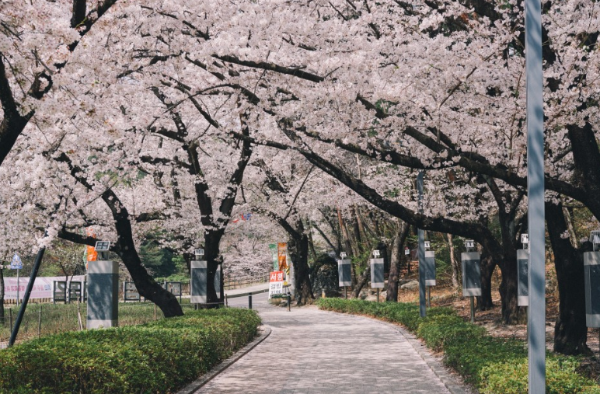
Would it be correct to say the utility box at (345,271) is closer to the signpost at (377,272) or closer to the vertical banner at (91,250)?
the signpost at (377,272)

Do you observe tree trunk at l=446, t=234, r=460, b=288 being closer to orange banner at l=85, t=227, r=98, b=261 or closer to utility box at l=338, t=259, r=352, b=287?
utility box at l=338, t=259, r=352, b=287

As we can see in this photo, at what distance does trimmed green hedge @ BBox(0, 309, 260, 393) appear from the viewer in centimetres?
723

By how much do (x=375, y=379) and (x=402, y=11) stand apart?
724cm

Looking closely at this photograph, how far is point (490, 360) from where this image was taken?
983 cm

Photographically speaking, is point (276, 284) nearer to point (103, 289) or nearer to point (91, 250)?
point (91, 250)

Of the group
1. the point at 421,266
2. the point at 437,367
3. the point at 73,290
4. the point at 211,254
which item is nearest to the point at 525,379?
the point at 437,367

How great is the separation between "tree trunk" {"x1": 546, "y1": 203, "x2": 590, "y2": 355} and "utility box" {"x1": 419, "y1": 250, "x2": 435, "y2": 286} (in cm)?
900

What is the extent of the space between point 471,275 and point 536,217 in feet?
38.6

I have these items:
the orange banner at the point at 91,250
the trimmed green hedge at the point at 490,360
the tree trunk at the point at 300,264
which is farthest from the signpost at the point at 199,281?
the tree trunk at the point at 300,264

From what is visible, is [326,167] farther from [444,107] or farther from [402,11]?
[402,11]

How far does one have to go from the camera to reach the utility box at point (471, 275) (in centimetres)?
1789

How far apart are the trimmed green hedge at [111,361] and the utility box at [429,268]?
10.1 meters

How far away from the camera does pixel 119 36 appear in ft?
32.6

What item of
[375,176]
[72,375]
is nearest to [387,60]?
[72,375]
